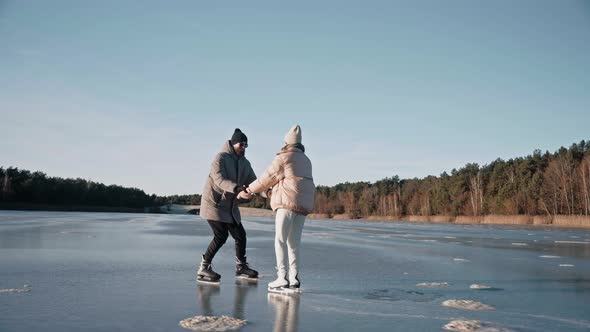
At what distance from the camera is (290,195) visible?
16.2 ft

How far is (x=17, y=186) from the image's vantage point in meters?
87.7

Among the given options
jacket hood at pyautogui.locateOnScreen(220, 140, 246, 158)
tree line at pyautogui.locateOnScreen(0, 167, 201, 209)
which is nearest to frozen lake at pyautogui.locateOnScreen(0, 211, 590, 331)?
jacket hood at pyautogui.locateOnScreen(220, 140, 246, 158)

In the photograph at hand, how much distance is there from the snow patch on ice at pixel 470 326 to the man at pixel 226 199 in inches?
108

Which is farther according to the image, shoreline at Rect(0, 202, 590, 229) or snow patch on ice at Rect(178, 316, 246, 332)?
shoreline at Rect(0, 202, 590, 229)

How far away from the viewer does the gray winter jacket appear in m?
5.59

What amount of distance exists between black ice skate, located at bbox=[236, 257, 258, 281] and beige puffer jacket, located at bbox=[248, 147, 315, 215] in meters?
1.13

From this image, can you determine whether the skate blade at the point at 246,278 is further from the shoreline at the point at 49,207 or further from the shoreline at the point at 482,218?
the shoreline at the point at 49,207

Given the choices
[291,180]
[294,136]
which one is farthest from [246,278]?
[294,136]

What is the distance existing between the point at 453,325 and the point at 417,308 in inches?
26.9

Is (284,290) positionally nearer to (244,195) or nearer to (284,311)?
(284,311)

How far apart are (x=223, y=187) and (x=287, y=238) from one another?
999 millimetres

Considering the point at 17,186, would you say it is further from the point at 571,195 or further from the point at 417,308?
the point at 417,308

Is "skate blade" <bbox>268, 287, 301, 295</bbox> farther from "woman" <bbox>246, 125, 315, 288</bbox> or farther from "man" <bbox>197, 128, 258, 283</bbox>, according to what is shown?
"man" <bbox>197, 128, 258, 283</bbox>

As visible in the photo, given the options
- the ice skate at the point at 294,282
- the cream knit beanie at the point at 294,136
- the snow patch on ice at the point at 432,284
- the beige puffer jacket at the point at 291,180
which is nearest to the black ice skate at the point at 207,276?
the ice skate at the point at 294,282
